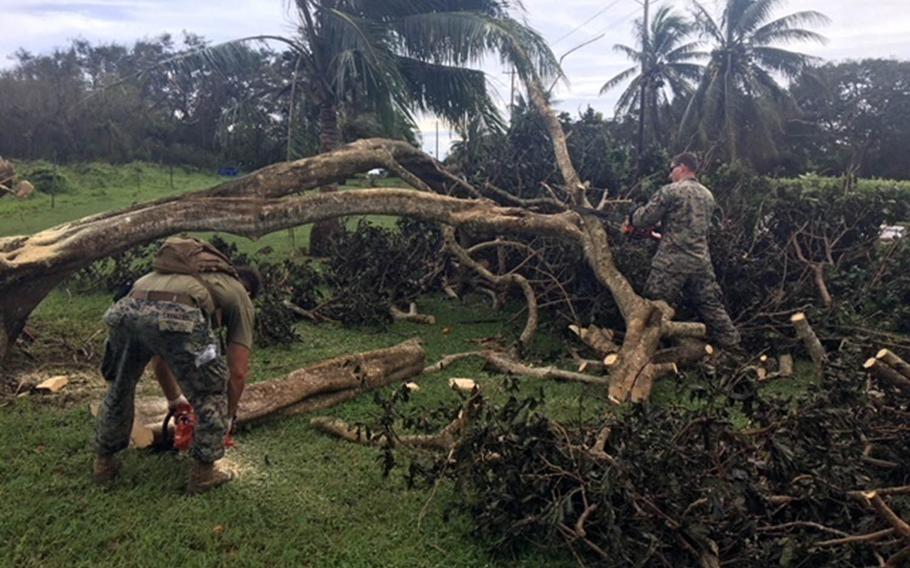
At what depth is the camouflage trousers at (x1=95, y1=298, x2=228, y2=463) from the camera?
128 inches

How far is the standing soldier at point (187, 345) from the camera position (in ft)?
10.7

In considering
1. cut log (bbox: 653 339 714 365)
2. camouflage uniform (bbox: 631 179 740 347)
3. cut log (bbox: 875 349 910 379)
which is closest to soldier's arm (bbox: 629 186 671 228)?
camouflage uniform (bbox: 631 179 740 347)

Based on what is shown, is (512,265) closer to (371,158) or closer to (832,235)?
(371,158)

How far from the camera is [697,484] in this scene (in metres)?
2.76

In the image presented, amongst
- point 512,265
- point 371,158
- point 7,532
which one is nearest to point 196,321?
point 7,532

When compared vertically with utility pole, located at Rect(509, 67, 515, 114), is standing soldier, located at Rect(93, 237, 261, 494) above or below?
below

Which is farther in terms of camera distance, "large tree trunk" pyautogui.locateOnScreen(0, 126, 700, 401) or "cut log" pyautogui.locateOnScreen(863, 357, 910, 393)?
"large tree trunk" pyautogui.locateOnScreen(0, 126, 700, 401)

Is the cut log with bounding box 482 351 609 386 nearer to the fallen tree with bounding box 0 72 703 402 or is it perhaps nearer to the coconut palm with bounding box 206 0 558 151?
the fallen tree with bounding box 0 72 703 402

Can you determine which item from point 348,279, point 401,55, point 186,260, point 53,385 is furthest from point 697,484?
point 401,55

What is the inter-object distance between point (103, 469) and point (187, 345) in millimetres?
874

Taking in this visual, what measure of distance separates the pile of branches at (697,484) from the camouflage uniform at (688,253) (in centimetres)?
265

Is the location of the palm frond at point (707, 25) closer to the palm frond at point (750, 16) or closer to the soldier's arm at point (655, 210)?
the palm frond at point (750, 16)

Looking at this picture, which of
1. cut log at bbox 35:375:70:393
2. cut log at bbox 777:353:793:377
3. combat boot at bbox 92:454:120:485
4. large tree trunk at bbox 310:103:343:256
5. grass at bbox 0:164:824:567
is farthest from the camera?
large tree trunk at bbox 310:103:343:256

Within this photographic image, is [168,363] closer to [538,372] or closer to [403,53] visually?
[538,372]
